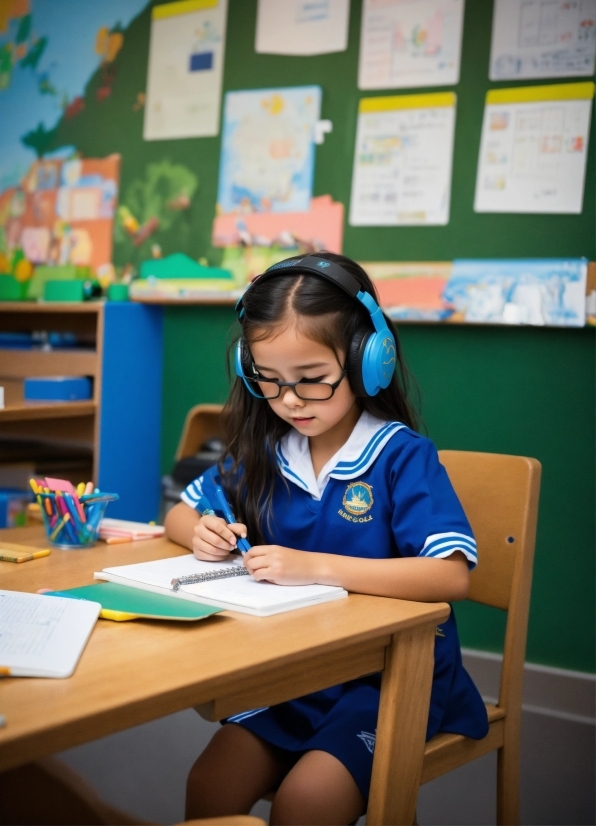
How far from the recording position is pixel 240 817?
0.79 metres

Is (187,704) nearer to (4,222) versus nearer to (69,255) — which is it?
(69,255)

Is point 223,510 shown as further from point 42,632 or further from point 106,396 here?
point 106,396

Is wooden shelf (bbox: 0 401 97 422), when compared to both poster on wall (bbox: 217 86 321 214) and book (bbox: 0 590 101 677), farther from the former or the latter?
book (bbox: 0 590 101 677)

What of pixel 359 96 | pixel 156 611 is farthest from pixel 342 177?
pixel 156 611

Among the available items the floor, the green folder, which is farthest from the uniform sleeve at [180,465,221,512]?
the floor

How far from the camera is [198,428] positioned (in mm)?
2719

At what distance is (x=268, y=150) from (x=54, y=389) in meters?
0.96

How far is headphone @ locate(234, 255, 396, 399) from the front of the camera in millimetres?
1263

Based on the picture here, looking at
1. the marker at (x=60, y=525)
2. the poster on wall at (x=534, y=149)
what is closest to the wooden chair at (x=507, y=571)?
the marker at (x=60, y=525)

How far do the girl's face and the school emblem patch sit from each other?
0.10m

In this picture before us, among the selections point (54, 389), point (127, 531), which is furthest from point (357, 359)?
point (54, 389)

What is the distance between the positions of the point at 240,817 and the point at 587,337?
170 cm

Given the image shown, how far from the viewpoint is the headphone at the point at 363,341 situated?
4.14ft

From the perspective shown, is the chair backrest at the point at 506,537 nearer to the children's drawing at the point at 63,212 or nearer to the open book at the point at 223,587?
the open book at the point at 223,587
